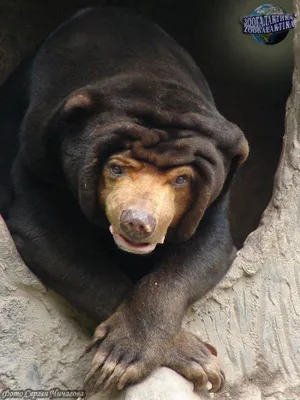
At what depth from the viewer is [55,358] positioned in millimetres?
4656

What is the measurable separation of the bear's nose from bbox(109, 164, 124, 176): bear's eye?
0.33 meters

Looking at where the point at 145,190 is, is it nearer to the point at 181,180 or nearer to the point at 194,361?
the point at 181,180

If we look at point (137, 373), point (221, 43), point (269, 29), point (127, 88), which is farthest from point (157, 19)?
point (137, 373)

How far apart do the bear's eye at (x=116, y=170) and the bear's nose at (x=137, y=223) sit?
33 cm

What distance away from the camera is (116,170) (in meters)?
4.20

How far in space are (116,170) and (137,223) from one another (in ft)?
1.45

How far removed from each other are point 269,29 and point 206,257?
6.06 feet

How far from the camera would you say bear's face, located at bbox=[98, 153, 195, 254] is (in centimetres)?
390

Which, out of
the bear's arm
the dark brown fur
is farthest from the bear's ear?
the bear's arm

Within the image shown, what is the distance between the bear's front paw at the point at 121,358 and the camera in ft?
13.6

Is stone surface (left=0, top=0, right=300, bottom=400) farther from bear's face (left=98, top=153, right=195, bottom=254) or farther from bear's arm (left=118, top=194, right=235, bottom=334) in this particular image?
bear's face (left=98, top=153, right=195, bottom=254)

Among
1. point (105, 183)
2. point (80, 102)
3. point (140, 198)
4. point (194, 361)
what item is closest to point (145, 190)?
point (140, 198)

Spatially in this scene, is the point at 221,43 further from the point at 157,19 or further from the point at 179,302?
the point at 179,302

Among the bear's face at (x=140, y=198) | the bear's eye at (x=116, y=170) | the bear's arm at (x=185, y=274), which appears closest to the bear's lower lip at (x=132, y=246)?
the bear's face at (x=140, y=198)
